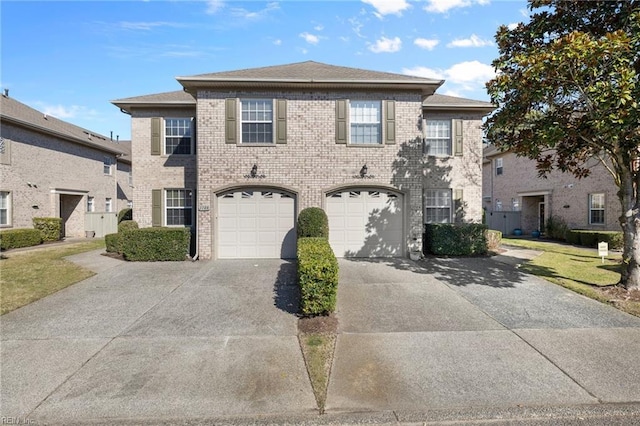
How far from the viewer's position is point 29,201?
1619cm

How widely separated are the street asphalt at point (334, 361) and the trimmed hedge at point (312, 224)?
97.4 inches

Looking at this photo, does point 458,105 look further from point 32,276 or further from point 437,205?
point 32,276

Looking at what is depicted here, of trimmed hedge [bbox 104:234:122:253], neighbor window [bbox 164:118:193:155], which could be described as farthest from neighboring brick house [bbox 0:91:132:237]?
neighbor window [bbox 164:118:193:155]

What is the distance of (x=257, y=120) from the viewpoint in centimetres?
1080

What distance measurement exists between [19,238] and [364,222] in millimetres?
16138

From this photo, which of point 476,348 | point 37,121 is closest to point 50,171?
point 37,121

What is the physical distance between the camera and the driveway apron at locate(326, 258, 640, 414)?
3492 mm

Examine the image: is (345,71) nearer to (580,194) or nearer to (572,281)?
(572,281)

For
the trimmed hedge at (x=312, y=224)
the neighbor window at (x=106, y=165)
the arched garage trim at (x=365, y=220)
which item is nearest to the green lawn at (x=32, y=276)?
the trimmed hedge at (x=312, y=224)

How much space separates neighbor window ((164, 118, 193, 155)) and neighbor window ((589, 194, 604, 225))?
2103cm

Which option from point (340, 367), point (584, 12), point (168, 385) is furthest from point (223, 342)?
point (584, 12)

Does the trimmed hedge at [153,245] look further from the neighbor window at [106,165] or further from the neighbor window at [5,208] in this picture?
the neighbor window at [106,165]

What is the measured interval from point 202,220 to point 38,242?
11.3 m

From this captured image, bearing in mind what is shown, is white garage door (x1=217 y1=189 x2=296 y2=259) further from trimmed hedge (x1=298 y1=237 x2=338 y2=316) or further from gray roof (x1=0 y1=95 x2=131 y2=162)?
gray roof (x1=0 y1=95 x2=131 y2=162)
